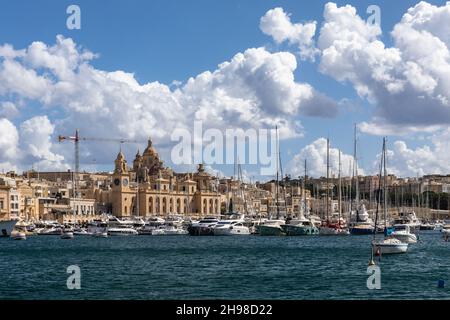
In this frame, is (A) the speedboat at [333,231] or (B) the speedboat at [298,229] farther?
(B) the speedboat at [298,229]

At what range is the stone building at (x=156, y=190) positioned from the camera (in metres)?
138

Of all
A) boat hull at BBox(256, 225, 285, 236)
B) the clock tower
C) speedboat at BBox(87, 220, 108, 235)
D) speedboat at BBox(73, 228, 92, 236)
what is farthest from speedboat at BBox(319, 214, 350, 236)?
the clock tower

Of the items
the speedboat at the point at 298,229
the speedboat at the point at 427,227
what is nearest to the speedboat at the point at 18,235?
the speedboat at the point at 298,229

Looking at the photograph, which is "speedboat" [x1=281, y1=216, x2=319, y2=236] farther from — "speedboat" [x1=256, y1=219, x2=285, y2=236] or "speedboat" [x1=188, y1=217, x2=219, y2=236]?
"speedboat" [x1=188, y1=217, x2=219, y2=236]

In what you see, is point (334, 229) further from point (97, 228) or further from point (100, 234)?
point (97, 228)

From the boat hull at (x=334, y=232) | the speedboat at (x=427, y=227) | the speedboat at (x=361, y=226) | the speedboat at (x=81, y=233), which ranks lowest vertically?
the speedboat at (x=427, y=227)

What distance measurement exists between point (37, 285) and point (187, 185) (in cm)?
12216

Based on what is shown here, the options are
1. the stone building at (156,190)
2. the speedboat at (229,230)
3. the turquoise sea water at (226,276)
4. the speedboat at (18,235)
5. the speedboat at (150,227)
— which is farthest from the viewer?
the stone building at (156,190)

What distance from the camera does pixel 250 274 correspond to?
33156 millimetres

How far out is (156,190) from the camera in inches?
5620

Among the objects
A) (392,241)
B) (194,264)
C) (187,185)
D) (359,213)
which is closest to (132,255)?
(194,264)

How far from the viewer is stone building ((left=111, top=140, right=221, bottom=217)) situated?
138 metres

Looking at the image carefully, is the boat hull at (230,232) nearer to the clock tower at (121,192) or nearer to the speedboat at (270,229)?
the speedboat at (270,229)
